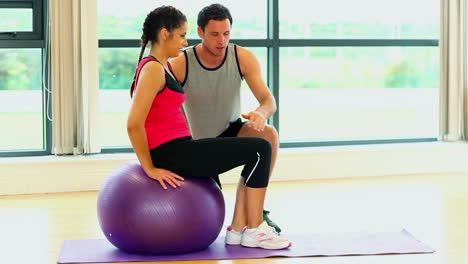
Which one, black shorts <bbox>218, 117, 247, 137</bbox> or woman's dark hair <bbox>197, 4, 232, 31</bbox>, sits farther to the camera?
black shorts <bbox>218, 117, 247, 137</bbox>

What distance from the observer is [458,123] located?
227 inches

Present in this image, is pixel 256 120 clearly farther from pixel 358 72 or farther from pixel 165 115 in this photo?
pixel 358 72

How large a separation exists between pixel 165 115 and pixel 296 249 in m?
0.81

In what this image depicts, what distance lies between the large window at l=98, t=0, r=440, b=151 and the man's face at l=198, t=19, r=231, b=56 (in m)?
1.75

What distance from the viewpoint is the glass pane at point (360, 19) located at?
5.68 m

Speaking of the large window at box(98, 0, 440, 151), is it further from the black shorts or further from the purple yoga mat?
the purple yoga mat

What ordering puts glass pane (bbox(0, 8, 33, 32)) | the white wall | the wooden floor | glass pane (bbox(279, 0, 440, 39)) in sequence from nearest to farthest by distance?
the wooden floor, the white wall, glass pane (bbox(0, 8, 33, 32)), glass pane (bbox(279, 0, 440, 39))

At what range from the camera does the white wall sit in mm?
4957

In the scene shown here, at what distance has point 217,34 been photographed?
3605mm

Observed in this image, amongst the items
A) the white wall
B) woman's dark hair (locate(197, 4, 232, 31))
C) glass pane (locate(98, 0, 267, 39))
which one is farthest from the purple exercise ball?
glass pane (locate(98, 0, 267, 39))

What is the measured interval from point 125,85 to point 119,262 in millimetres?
2344

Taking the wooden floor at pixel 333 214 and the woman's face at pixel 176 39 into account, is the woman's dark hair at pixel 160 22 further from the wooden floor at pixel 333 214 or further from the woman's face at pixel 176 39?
the wooden floor at pixel 333 214

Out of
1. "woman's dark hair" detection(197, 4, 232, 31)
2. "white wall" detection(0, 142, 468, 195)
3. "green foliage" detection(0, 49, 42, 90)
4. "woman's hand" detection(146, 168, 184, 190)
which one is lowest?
"white wall" detection(0, 142, 468, 195)

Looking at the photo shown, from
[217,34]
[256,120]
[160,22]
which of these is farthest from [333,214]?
[160,22]
